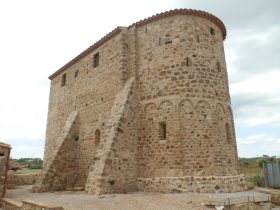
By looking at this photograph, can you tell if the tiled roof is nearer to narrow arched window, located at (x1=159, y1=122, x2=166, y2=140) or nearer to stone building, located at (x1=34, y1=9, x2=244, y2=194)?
stone building, located at (x1=34, y1=9, x2=244, y2=194)

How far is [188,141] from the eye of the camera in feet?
36.5

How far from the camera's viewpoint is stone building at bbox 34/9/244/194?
10898 mm

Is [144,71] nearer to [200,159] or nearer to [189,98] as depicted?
[189,98]

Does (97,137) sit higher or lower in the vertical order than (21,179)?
higher

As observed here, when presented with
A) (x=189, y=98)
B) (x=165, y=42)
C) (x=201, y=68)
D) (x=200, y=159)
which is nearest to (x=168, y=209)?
(x=200, y=159)

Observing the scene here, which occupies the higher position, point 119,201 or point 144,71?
point 144,71

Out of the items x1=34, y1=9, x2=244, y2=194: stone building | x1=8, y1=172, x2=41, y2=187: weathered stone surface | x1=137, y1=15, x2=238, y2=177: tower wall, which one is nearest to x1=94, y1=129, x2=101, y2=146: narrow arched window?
x1=34, y1=9, x2=244, y2=194: stone building

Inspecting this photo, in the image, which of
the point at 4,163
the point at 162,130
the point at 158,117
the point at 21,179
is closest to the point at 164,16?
the point at 158,117

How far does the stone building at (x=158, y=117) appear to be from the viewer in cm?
1090

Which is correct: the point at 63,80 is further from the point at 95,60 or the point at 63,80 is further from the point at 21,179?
the point at 21,179

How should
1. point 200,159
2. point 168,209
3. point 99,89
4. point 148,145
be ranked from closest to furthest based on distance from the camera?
point 168,209
point 200,159
point 148,145
point 99,89

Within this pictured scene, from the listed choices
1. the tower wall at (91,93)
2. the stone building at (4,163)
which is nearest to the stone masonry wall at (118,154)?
the tower wall at (91,93)

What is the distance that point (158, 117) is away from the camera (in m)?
11.9

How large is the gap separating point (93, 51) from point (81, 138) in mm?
5455
